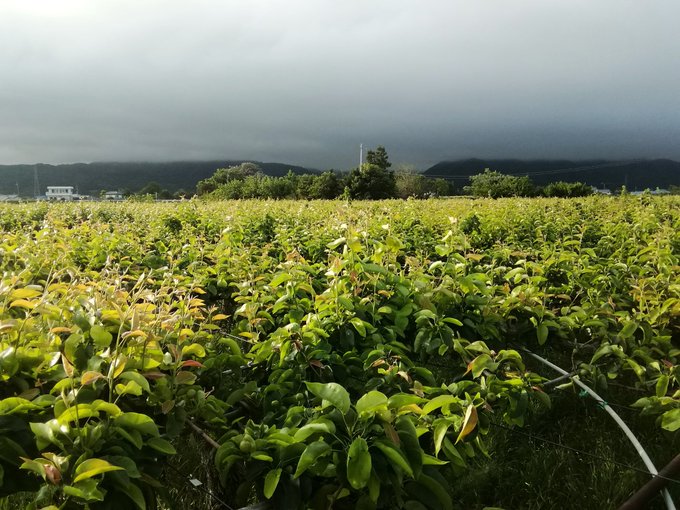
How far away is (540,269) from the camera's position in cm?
258

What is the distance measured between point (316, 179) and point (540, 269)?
140 ft

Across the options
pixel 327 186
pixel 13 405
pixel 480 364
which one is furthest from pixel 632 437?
pixel 327 186

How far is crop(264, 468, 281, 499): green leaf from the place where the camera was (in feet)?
3.58

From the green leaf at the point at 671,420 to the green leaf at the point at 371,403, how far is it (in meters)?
1.21

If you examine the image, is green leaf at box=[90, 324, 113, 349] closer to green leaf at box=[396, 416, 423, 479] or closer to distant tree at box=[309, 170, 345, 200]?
green leaf at box=[396, 416, 423, 479]

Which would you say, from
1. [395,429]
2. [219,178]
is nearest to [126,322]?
[395,429]

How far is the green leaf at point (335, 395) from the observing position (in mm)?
1098

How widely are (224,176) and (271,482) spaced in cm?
7985

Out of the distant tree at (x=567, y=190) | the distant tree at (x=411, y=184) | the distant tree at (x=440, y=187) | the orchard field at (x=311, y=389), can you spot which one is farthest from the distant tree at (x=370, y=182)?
the orchard field at (x=311, y=389)

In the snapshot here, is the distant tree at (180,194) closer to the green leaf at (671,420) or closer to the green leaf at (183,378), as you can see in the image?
the green leaf at (183,378)

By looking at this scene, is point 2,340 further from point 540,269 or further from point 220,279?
point 540,269

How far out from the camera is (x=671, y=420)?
5.67 ft

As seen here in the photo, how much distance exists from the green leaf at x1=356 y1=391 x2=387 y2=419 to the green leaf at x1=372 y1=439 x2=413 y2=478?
0.23 feet

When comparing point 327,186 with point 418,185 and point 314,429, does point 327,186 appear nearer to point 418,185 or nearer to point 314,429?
point 418,185
